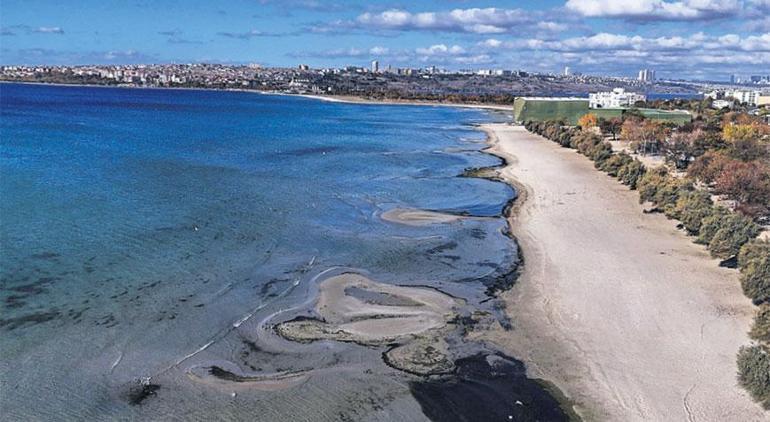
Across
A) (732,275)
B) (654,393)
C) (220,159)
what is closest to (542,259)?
(732,275)

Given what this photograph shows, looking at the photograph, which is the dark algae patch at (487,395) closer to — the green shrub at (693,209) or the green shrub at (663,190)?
the green shrub at (693,209)

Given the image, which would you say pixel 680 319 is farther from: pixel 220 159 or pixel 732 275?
pixel 220 159

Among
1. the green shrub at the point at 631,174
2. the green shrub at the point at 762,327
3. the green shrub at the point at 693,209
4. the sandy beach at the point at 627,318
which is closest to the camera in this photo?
the sandy beach at the point at 627,318

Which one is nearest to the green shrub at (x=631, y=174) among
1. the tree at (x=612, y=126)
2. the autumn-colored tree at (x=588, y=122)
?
the tree at (x=612, y=126)

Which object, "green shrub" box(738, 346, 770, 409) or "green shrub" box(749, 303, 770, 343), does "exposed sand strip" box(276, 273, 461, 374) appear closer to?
"green shrub" box(738, 346, 770, 409)

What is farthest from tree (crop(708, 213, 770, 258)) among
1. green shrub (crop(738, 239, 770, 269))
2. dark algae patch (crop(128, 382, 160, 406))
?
dark algae patch (crop(128, 382, 160, 406))

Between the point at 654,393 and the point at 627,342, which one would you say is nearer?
the point at 654,393

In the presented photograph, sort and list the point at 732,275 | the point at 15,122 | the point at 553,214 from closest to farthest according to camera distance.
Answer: the point at 732,275 → the point at 553,214 → the point at 15,122
